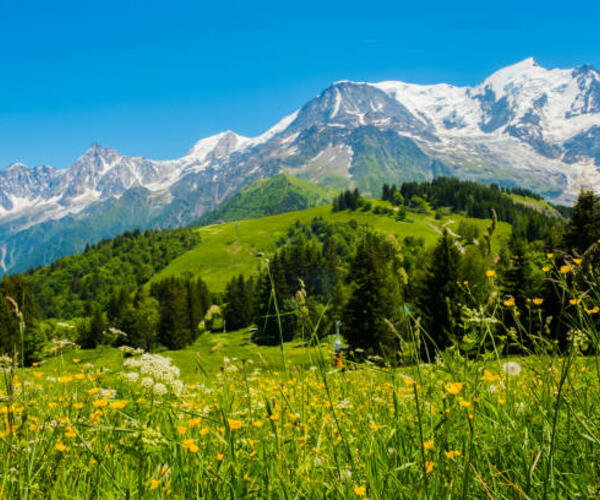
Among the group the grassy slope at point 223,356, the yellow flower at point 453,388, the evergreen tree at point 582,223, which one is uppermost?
the yellow flower at point 453,388

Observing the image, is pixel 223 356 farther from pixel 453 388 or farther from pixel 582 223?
pixel 582 223

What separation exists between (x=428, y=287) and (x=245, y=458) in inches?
1451

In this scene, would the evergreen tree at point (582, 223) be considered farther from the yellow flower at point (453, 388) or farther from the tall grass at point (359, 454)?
the yellow flower at point (453, 388)

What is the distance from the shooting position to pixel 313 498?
1962mm

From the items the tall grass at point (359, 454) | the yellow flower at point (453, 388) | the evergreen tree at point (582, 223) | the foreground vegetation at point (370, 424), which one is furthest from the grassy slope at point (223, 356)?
the evergreen tree at point (582, 223)

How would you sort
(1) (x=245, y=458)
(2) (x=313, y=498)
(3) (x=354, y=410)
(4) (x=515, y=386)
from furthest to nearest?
(4) (x=515, y=386) < (3) (x=354, y=410) < (1) (x=245, y=458) < (2) (x=313, y=498)

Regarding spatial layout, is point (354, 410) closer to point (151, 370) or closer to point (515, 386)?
point (515, 386)

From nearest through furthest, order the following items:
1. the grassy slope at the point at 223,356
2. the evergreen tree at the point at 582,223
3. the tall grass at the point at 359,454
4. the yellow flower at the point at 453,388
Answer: the yellow flower at the point at 453,388, the tall grass at the point at 359,454, the grassy slope at the point at 223,356, the evergreen tree at the point at 582,223

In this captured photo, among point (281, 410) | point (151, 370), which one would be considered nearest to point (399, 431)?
point (281, 410)

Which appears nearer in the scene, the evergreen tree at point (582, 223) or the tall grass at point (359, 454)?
the tall grass at point (359, 454)

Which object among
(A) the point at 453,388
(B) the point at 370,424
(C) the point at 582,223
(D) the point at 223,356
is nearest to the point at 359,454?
(B) the point at 370,424

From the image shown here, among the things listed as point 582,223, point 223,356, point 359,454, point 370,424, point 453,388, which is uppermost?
point 453,388

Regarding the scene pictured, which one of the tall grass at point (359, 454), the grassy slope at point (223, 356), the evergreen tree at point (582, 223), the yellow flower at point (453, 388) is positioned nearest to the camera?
the yellow flower at point (453, 388)

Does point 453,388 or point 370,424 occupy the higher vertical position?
point 453,388
